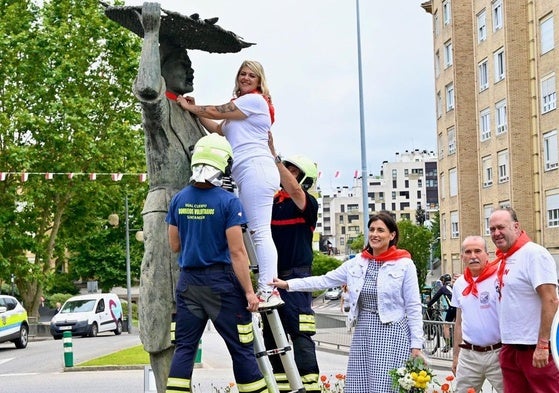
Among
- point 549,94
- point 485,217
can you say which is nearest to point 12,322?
point 549,94

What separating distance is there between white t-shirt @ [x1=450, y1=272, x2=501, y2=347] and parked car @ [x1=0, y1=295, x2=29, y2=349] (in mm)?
25318

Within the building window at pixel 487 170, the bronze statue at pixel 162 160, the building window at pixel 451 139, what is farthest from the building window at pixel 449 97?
the bronze statue at pixel 162 160

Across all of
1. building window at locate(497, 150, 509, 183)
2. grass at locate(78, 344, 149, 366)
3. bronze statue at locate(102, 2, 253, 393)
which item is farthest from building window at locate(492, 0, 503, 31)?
bronze statue at locate(102, 2, 253, 393)

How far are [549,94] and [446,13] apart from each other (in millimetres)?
17728

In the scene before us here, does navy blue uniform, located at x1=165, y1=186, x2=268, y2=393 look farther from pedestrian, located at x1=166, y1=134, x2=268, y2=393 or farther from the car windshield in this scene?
the car windshield

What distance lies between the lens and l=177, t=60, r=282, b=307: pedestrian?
7.88 metres

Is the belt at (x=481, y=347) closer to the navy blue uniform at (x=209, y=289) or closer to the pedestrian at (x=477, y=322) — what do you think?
the pedestrian at (x=477, y=322)

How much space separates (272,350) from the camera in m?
7.95

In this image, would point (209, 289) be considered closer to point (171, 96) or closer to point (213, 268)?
point (213, 268)

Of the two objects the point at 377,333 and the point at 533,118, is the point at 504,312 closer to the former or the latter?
the point at 377,333

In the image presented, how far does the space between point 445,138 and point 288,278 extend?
60380mm

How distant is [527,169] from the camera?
54312mm

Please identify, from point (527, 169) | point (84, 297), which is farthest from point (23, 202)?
point (527, 169)

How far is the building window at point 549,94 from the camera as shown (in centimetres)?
4988
